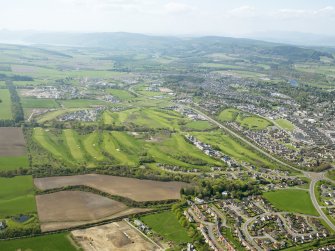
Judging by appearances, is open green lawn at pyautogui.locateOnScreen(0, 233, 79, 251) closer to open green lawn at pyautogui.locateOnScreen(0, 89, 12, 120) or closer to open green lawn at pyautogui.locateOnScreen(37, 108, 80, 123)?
open green lawn at pyautogui.locateOnScreen(37, 108, 80, 123)

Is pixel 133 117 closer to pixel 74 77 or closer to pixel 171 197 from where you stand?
pixel 171 197

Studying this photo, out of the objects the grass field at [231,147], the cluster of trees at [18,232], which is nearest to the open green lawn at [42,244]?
the cluster of trees at [18,232]

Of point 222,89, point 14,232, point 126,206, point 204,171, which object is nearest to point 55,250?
point 14,232

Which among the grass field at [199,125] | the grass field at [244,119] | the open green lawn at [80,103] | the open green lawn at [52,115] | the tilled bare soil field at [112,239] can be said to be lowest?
the tilled bare soil field at [112,239]

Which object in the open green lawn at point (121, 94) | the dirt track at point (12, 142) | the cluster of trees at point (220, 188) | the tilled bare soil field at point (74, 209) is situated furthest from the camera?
the open green lawn at point (121, 94)

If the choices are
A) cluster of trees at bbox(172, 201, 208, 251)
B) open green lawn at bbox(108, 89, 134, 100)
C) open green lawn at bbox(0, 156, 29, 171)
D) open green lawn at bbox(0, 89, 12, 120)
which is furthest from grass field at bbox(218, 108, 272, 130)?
open green lawn at bbox(0, 89, 12, 120)

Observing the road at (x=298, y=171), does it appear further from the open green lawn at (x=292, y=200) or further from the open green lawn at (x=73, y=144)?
the open green lawn at (x=73, y=144)

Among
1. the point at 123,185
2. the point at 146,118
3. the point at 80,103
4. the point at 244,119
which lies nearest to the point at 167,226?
the point at 123,185

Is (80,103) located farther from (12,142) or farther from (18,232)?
(18,232)
